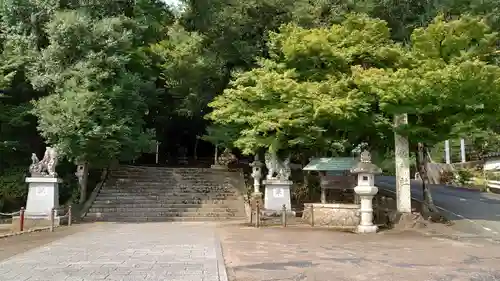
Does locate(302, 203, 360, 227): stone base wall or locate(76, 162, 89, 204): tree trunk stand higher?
locate(76, 162, 89, 204): tree trunk

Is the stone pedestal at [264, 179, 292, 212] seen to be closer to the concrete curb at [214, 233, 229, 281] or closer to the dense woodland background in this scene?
the dense woodland background

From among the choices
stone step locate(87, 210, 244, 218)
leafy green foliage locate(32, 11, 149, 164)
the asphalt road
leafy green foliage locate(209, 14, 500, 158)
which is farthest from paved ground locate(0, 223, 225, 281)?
the asphalt road

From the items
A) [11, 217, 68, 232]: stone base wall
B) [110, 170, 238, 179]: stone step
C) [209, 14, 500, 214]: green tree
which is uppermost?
[209, 14, 500, 214]: green tree

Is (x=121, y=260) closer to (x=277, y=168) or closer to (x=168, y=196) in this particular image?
(x=277, y=168)

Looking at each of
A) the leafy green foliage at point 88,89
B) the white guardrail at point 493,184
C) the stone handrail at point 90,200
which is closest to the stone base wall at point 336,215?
the leafy green foliage at point 88,89

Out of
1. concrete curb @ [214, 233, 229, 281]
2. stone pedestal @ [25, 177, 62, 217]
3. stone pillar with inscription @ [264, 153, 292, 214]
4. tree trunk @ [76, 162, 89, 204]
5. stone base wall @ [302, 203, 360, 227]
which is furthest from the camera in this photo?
tree trunk @ [76, 162, 89, 204]

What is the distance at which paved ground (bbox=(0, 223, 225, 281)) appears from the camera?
782 cm

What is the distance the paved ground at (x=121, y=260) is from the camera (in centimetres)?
782

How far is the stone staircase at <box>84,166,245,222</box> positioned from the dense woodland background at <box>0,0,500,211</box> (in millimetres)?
2159

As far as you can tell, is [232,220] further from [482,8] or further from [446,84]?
[482,8]

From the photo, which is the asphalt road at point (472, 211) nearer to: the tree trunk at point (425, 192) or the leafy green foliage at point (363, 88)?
the tree trunk at point (425, 192)

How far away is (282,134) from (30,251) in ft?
35.7

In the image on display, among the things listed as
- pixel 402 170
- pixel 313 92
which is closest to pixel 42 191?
pixel 313 92

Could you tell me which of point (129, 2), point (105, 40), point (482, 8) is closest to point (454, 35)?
point (482, 8)
